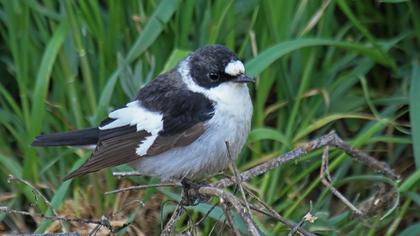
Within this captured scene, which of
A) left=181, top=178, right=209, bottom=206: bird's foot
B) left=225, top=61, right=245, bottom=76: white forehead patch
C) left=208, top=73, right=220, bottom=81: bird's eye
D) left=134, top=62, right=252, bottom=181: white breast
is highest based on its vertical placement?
left=225, top=61, right=245, bottom=76: white forehead patch

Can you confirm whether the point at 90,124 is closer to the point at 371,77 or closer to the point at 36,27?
the point at 36,27

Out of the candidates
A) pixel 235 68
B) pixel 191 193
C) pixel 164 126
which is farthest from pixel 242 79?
pixel 191 193

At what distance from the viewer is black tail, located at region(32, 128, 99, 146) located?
4.24 meters

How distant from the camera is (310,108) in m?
4.77

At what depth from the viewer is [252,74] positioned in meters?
4.46

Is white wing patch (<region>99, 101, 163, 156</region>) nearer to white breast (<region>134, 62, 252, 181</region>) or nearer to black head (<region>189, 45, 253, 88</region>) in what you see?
white breast (<region>134, 62, 252, 181</region>)

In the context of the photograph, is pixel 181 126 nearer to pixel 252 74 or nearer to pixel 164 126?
pixel 164 126

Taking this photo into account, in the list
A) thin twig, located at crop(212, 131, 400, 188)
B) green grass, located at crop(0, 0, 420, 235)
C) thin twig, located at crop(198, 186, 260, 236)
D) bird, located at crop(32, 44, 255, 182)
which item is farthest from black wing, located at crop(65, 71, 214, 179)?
thin twig, located at crop(198, 186, 260, 236)

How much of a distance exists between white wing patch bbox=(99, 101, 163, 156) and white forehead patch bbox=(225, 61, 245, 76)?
14.4 inches

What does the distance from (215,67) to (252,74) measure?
0.37 m

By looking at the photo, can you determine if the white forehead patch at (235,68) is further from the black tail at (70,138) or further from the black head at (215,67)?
the black tail at (70,138)

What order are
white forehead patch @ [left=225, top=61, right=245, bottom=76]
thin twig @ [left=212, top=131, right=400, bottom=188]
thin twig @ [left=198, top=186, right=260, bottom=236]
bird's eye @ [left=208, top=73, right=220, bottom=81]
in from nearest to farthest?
thin twig @ [left=198, top=186, right=260, bottom=236]
thin twig @ [left=212, top=131, right=400, bottom=188]
white forehead patch @ [left=225, top=61, right=245, bottom=76]
bird's eye @ [left=208, top=73, right=220, bottom=81]

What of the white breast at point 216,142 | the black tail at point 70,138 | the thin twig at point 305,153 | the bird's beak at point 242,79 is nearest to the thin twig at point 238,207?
the thin twig at point 305,153

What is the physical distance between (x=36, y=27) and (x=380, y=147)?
5.71ft
